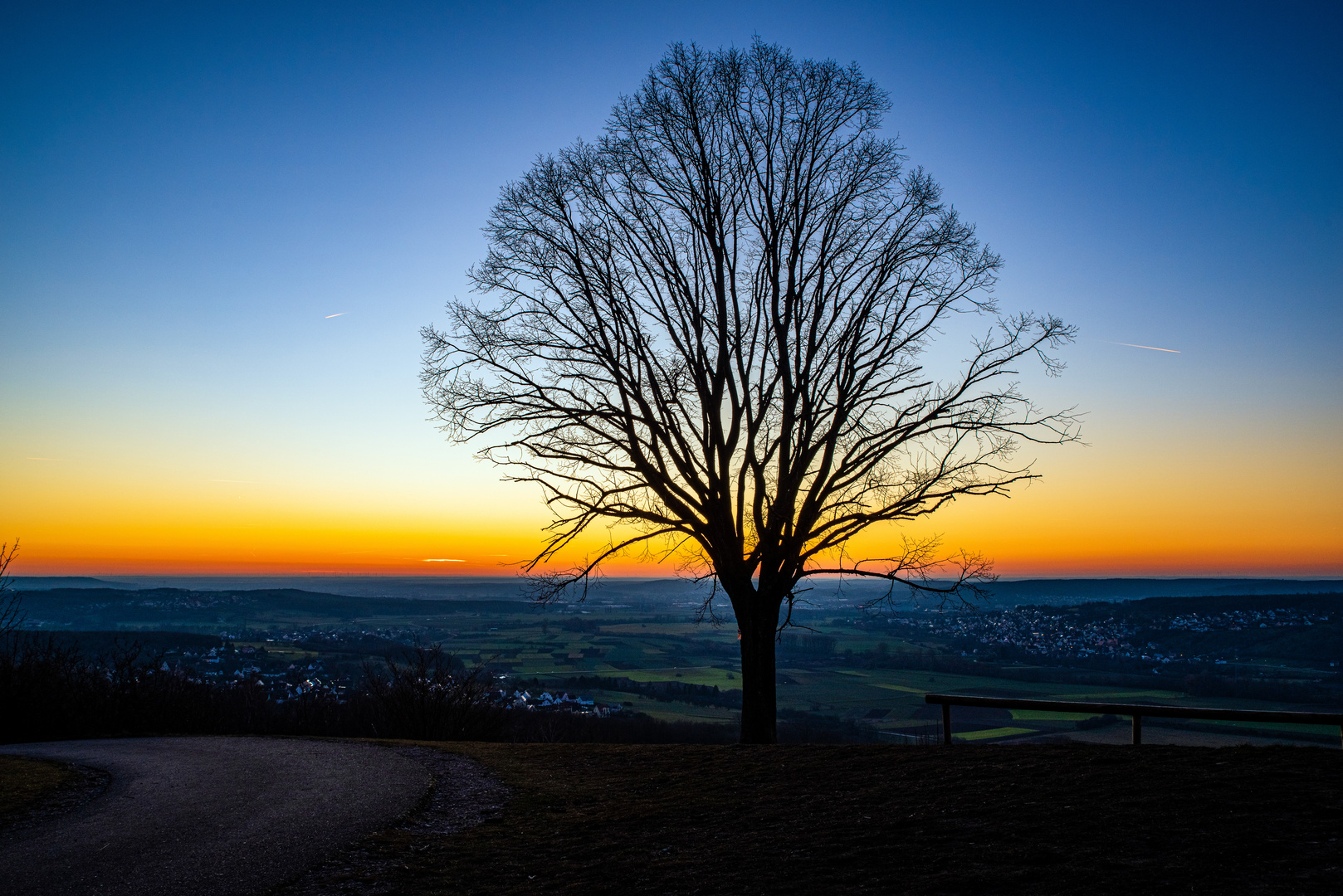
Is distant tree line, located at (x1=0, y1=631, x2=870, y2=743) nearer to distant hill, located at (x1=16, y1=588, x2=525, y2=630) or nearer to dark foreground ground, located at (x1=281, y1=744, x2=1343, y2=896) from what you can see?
dark foreground ground, located at (x1=281, y1=744, x2=1343, y2=896)

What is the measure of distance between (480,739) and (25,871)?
517 inches

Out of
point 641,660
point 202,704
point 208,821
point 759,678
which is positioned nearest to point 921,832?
point 759,678

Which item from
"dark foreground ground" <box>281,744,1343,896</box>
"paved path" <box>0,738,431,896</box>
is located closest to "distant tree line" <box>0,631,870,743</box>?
"paved path" <box>0,738,431,896</box>

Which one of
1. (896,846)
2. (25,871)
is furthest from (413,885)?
(896,846)

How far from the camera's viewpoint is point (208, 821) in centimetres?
811

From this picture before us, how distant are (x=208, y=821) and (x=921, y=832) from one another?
7.57m

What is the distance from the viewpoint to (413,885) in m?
6.19

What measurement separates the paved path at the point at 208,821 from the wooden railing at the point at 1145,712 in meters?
7.91

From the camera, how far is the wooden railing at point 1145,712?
356 inches

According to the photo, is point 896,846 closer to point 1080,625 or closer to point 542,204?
point 542,204

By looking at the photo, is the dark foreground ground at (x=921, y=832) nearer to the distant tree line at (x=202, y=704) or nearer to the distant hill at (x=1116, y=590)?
the distant tree line at (x=202, y=704)

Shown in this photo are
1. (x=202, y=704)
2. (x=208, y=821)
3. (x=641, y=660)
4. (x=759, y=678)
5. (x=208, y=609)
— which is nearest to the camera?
Answer: (x=208, y=821)

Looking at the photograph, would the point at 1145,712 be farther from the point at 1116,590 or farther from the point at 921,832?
the point at 1116,590

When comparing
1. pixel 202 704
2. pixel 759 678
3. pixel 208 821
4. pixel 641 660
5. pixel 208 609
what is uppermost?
pixel 759 678
